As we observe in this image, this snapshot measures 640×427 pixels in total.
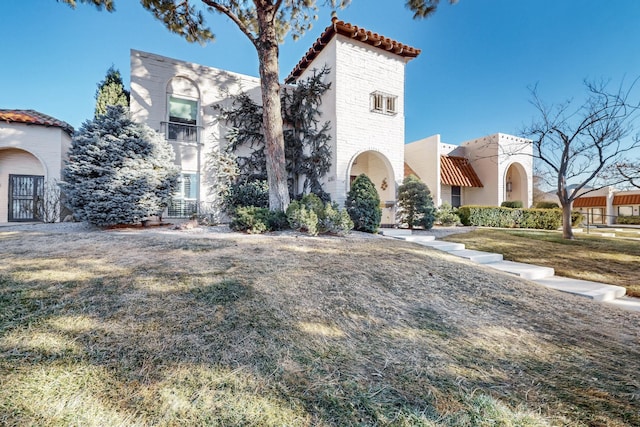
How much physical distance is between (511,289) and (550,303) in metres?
0.49

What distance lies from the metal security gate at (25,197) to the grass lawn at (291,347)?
9732mm

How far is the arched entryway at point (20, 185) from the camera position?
35.6 feet

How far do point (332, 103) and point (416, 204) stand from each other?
16.6 ft

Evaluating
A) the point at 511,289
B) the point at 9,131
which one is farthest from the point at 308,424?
the point at 9,131

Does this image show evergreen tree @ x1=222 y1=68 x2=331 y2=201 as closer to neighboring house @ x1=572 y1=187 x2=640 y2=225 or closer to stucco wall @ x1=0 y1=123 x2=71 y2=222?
stucco wall @ x1=0 y1=123 x2=71 y2=222

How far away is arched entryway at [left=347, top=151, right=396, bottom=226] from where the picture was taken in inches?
428

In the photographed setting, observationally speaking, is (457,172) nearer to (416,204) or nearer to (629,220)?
(416,204)

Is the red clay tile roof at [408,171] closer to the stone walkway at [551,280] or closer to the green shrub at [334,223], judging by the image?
the stone walkway at [551,280]

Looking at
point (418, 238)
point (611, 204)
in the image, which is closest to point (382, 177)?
point (418, 238)

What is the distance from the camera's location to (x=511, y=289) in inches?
168

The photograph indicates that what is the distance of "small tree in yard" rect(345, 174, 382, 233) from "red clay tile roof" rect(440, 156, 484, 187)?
774cm

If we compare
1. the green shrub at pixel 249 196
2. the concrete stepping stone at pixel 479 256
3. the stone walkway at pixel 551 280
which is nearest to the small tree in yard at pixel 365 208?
the stone walkway at pixel 551 280

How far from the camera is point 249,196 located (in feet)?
32.7

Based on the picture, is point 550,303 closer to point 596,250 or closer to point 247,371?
point 247,371
